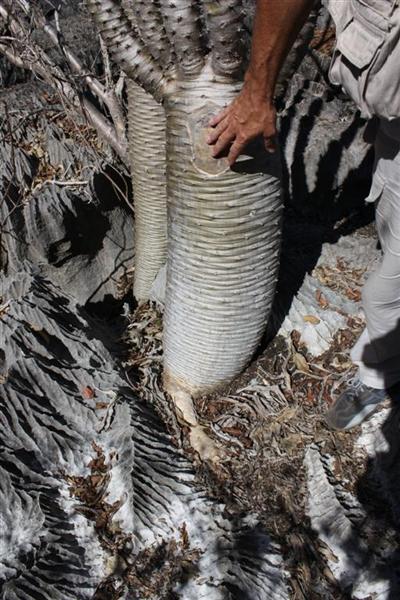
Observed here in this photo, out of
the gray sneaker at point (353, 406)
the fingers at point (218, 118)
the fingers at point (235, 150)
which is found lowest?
the gray sneaker at point (353, 406)

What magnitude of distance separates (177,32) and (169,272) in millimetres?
1162

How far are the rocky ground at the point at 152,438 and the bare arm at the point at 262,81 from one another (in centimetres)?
137

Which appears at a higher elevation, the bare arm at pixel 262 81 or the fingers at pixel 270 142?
the bare arm at pixel 262 81

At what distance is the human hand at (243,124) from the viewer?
2.03 metres

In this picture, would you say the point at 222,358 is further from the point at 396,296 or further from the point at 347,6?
the point at 347,6

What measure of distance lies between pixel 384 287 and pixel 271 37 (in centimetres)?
131

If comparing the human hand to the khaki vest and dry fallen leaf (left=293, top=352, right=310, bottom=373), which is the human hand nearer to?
the khaki vest

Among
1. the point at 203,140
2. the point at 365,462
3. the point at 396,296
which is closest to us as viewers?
the point at 203,140

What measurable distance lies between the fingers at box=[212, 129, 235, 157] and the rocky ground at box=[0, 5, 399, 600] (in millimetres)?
1294

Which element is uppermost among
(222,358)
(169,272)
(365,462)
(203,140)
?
(203,140)

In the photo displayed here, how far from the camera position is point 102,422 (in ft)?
9.39

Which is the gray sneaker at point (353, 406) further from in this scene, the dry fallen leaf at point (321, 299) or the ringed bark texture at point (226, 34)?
the ringed bark texture at point (226, 34)

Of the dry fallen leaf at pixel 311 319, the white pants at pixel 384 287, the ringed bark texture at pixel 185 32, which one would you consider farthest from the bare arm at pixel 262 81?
the dry fallen leaf at pixel 311 319

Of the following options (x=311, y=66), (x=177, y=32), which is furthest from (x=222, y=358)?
(x=311, y=66)
